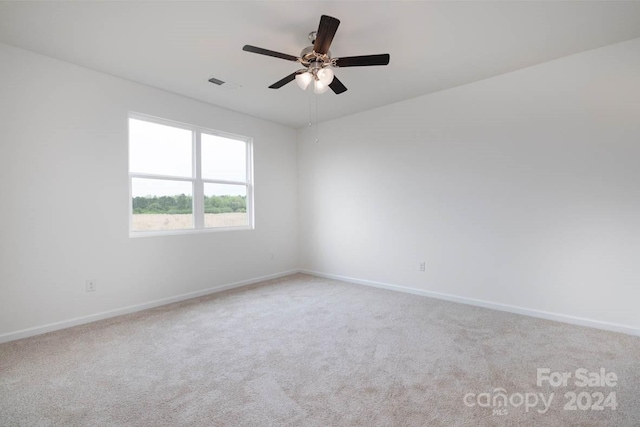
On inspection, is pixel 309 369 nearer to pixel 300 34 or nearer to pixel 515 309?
pixel 515 309

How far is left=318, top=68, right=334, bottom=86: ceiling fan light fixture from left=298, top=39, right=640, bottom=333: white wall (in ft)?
6.71

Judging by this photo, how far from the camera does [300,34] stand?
257cm

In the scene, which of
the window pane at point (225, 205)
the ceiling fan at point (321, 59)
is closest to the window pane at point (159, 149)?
the window pane at point (225, 205)

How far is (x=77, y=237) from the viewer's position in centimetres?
309

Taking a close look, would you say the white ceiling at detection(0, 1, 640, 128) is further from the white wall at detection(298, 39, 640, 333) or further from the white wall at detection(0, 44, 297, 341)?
the white wall at detection(298, 39, 640, 333)

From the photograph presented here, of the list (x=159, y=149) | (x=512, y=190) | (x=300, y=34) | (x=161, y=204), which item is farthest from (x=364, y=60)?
(x=161, y=204)

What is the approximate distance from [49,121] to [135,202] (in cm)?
112

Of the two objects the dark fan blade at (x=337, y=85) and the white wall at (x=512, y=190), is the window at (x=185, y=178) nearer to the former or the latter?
the white wall at (x=512, y=190)

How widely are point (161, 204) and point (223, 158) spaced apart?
3.85 feet

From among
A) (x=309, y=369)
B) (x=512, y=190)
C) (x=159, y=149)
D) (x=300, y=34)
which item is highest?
(x=300, y=34)

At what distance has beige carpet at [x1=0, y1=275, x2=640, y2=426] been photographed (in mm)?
1724

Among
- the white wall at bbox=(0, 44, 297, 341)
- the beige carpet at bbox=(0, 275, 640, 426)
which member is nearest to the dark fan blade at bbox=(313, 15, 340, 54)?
the beige carpet at bbox=(0, 275, 640, 426)

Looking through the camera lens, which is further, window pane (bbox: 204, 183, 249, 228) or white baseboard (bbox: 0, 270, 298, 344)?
window pane (bbox: 204, 183, 249, 228)

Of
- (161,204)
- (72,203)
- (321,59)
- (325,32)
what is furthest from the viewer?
(161,204)
